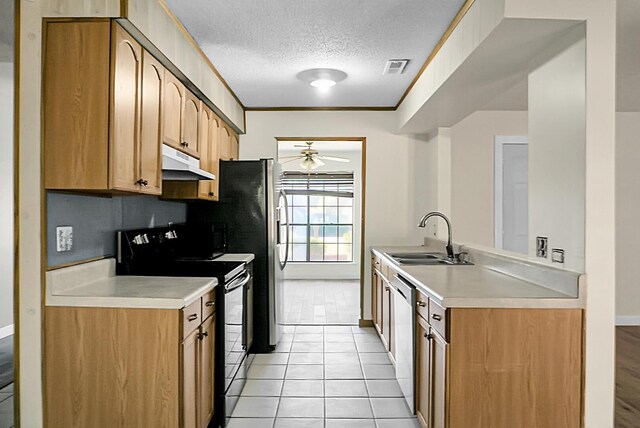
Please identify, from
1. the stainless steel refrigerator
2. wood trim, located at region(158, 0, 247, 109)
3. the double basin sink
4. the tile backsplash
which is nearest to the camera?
the tile backsplash

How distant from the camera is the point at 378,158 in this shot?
5.01m

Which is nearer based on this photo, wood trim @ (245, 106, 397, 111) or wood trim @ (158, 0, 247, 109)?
wood trim @ (158, 0, 247, 109)

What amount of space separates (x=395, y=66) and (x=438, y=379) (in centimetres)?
237

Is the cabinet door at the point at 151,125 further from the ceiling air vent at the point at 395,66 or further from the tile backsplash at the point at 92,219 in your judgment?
the ceiling air vent at the point at 395,66

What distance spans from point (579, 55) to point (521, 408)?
1580 millimetres

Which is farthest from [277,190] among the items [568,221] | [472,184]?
[568,221]

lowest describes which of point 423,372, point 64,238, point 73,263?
point 423,372

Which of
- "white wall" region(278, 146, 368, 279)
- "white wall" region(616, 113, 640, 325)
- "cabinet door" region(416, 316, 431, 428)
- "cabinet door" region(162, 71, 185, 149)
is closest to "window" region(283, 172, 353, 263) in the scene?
"white wall" region(278, 146, 368, 279)

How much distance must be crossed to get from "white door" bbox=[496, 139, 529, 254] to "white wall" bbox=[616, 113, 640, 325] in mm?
1021

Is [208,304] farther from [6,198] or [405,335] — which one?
[6,198]

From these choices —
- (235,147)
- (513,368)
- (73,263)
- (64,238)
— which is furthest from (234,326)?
(235,147)

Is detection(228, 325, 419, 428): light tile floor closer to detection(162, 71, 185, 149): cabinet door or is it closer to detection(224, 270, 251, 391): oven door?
detection(224, 270, 251, 391): oven door

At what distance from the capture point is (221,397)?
2.66m

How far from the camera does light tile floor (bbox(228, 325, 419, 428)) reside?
2762mm
